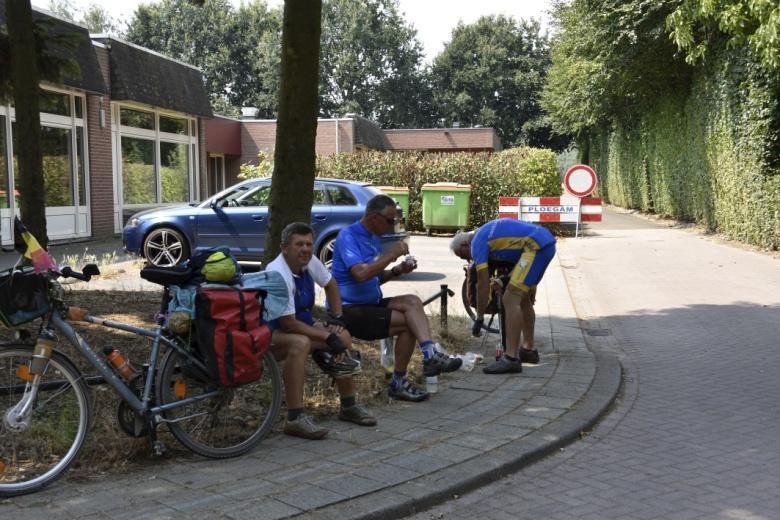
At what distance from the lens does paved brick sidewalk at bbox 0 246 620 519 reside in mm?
3539

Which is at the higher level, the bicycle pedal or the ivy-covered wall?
the ivy-covered wall

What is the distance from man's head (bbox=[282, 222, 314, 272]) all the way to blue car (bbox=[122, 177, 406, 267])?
7.49m

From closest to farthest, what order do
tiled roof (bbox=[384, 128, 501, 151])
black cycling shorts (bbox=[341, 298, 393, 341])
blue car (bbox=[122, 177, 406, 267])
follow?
black cycling shorts (bbox=[341, 298, 393, 341]), blue car (bbox=[122, 177, 406, 267]), tiled roof (bbox=[384, 128, 501, 151])

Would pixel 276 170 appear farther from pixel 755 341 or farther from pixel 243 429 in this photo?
pixel 755 341

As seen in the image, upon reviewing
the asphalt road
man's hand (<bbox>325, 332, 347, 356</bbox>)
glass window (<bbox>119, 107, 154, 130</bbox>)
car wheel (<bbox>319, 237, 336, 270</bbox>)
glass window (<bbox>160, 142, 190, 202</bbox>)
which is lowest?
the asphalt road

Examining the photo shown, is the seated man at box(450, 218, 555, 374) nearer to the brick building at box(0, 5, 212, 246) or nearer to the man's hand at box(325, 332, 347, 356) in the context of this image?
the man's hand at box(325, 332, 347, 356)

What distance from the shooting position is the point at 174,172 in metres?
23.2

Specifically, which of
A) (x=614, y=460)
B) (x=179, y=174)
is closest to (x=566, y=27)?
(x=179, y=174)

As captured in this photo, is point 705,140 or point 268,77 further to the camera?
point 268,77

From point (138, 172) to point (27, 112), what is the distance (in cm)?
1547

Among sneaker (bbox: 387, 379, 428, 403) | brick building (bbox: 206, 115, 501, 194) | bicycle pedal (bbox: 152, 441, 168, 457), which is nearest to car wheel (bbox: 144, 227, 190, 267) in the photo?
sneaker (bbox: 387, 379, 428, 403)

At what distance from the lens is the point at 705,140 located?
20453 millimetres

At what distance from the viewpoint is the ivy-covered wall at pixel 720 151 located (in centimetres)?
1580

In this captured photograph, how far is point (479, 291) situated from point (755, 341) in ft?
11.5
